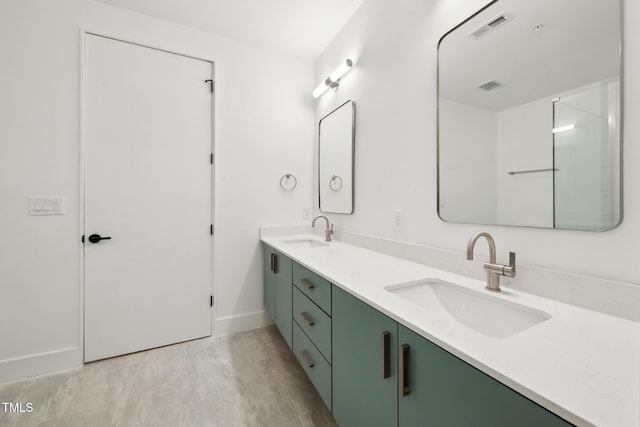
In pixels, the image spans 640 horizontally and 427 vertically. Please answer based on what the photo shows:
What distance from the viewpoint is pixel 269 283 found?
7.42 ft

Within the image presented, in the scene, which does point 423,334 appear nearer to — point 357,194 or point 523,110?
point 523,110

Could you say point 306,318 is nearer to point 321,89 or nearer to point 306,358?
point 306,358

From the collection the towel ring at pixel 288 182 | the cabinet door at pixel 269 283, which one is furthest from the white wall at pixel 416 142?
the cabinet door at pixel 269 283

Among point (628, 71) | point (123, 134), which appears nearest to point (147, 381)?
point (123, 134)

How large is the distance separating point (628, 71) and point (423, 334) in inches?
38.5

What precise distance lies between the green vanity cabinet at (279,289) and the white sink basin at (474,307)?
85cm

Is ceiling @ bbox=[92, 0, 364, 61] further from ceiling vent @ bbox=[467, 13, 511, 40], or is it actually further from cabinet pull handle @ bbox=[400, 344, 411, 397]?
cabinet pull handle @ bbox=[400, 344, 411, 397]

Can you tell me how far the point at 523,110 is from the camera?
1.01m

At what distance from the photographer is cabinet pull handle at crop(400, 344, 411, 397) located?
0.77 m

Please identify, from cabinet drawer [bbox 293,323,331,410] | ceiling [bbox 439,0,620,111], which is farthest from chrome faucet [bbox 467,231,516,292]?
cabinet drawer [bbox 293,323,331,410]

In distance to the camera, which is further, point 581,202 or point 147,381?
point 147,381

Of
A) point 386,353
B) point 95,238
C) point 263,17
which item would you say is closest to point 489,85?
point 386,353

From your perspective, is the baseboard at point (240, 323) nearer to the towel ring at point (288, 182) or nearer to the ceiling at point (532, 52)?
the towel ring at point (288, 182)

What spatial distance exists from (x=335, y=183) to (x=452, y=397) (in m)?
1.78
